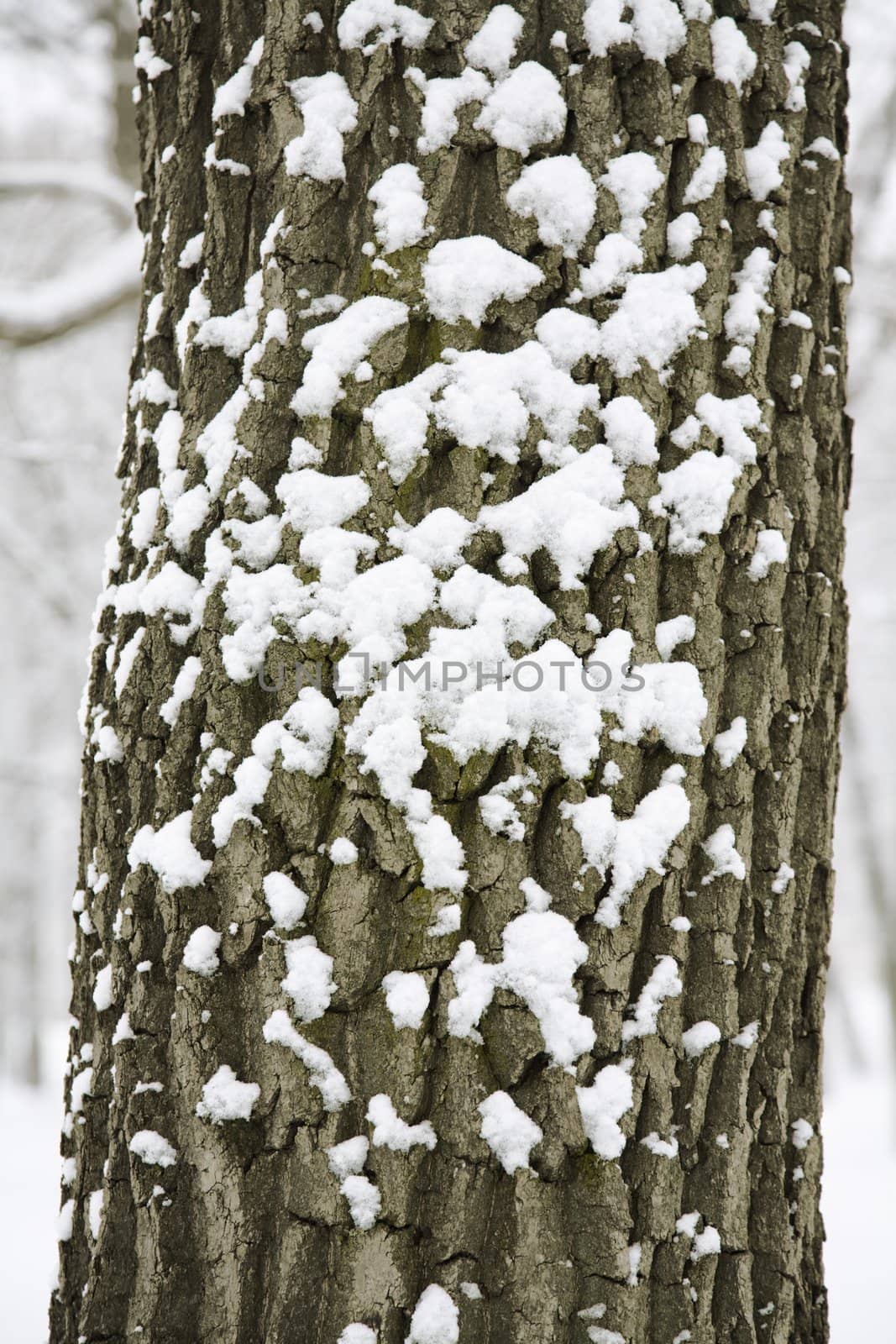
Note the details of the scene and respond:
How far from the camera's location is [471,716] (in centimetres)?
102

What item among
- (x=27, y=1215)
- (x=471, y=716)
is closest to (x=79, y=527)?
(x=27, y=1215)

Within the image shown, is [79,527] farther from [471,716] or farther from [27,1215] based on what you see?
[471,716]

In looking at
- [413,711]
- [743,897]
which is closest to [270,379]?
[413,711]

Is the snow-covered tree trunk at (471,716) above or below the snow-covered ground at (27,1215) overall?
above

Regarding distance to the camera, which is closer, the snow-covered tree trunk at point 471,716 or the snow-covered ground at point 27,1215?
the snow-covered tree trunk at point 471,716

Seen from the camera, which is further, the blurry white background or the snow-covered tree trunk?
the blurry white background

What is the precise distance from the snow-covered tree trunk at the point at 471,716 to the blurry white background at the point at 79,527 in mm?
506

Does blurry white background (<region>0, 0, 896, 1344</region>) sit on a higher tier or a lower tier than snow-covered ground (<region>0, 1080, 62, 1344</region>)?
higher

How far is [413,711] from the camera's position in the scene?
101 cm

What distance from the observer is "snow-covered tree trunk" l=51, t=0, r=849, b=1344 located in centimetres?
98

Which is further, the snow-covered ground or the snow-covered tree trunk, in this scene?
the snow-covered ground

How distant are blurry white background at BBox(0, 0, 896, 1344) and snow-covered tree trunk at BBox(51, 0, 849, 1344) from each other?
51 centimetres

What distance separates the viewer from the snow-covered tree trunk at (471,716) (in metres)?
0.98

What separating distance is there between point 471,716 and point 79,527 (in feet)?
28.0
